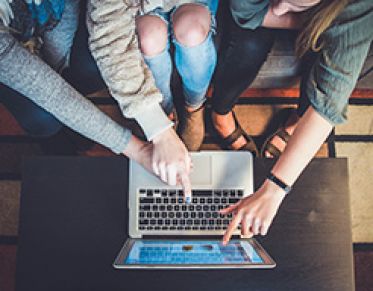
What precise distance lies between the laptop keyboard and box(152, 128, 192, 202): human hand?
0.03m

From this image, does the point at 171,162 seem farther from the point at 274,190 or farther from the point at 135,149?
the point at 274,190

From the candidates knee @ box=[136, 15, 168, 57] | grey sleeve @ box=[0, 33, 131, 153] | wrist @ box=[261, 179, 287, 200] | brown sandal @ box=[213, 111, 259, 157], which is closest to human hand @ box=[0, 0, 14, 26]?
grey sleeve @ box=[0, 33, 131, 153]

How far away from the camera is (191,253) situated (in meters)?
0.79

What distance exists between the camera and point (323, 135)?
33.9 inches

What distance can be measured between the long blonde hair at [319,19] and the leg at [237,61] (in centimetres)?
12

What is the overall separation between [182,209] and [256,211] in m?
0.16

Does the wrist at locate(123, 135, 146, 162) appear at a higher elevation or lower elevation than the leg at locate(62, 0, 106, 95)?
lower

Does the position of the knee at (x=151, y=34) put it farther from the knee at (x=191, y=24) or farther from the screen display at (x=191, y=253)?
the screen display at (x=191, y=253)

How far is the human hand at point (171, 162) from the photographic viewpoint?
0.82 m

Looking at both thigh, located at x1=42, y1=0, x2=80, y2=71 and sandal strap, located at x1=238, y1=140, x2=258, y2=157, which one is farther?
sandal strap, located at x1=238, y1=140, x2=258, y2=157

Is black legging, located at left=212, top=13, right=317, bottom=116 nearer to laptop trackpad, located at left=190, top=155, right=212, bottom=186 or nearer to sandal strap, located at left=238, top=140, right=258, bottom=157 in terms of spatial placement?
sandal strap, located at left=238, top=140, right=258, bottom=157

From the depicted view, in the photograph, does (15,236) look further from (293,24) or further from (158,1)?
(293,24)

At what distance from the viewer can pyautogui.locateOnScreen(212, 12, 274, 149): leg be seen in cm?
104

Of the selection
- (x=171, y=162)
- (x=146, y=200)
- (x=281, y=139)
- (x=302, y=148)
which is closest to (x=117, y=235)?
(x=146, y=200)
